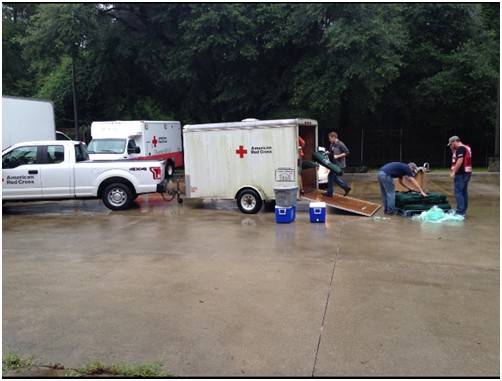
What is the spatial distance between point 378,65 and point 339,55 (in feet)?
5.24

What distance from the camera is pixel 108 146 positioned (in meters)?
19.3

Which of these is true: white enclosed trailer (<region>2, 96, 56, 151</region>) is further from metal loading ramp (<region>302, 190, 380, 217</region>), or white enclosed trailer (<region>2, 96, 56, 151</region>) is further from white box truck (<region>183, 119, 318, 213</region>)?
metal loading ramp (<region>302, 190, 380, 217</region>)

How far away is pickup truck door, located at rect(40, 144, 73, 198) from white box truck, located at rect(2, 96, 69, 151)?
10.5 ft

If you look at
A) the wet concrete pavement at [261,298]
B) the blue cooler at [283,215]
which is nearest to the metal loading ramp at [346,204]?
the wet concrete pavement at [261,298]

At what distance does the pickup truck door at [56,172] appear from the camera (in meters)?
12.7

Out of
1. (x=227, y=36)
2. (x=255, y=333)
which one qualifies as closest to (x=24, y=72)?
(x=227, y=36)

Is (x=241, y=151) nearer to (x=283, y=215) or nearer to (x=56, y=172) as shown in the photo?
(x=283, y=215)

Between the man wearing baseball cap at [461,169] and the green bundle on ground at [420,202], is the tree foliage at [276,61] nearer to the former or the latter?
the green bundle on ground at [420,202]

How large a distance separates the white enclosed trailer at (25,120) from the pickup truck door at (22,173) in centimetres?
284

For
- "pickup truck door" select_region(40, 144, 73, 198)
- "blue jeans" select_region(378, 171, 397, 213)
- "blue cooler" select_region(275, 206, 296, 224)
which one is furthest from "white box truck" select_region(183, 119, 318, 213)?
"pickup truck door" select_region(40, 144, 73, 198)

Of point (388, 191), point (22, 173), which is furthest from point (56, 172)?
point (388, 191)

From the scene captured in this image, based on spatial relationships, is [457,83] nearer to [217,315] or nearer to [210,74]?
[210,74]

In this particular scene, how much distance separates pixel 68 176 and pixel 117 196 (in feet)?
4.17

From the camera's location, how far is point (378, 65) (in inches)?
812
